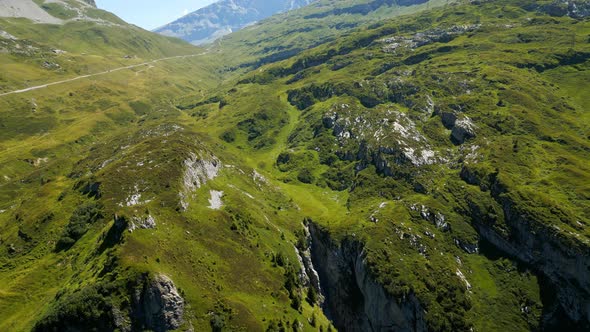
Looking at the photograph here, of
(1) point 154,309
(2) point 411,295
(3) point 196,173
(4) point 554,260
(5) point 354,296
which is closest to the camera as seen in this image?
(1) point 154,309

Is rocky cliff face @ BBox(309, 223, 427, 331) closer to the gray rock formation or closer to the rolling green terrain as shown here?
the rolling green terrain

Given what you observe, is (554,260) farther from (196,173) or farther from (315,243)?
(196,173)

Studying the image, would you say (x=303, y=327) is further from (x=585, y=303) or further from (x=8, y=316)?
(x=585, y=303)

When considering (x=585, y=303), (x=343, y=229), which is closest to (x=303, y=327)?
(x=343, y=229)

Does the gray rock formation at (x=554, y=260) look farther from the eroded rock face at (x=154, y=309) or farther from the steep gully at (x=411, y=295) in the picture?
the eroded rock face at (x=154, y=309)

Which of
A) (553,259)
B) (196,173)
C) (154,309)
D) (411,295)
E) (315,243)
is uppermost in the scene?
(196,173)

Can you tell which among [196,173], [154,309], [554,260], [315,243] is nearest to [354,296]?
[315,243]
